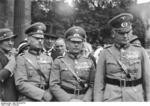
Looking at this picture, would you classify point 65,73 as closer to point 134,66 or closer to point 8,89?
point 8,89

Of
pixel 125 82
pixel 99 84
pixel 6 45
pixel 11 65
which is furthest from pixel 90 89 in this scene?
pixel 6 45

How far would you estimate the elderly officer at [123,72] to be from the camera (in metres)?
4.28

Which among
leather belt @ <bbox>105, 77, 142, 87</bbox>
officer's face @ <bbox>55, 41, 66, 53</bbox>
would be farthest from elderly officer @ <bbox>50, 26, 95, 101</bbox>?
officer's face @ <bbox>55, 41, 66, 53</bbox>

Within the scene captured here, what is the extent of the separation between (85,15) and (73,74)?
27.0m

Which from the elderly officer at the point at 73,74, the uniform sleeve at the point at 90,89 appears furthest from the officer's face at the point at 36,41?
the uniform sleeve at the point at 90,89

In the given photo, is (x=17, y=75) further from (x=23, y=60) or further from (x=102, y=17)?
(x=102, y=17)

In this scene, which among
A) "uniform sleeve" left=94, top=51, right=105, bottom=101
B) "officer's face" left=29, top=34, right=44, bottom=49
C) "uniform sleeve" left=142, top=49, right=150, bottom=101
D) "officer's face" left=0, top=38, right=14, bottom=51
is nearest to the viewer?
"uniform sleeve" left=142, top=49, right=150, bottom=101

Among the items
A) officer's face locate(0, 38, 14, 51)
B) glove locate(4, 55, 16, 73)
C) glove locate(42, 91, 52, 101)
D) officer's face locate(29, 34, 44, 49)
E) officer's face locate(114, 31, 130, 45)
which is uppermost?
officer's face locate(114, 31, 130, 45)

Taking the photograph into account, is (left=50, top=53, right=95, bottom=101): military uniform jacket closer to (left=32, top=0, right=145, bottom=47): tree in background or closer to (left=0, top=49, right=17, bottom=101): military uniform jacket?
(left=0, top=49, right=17, bottom=101): military uniform jacket

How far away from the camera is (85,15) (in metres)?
31.2

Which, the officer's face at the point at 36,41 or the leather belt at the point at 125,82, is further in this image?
the officer's face at the point at 36,41

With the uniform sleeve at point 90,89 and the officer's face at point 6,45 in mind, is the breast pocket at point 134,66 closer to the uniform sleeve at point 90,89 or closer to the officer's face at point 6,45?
the uniform sleeve at point 90,89

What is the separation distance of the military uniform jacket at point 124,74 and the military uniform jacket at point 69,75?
20 cm

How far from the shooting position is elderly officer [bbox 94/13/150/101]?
4.28 metres
